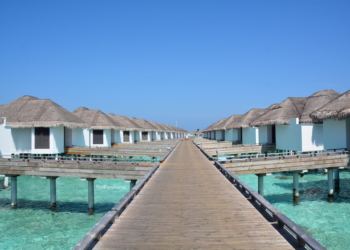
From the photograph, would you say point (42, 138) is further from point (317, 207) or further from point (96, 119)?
point (317, 207)

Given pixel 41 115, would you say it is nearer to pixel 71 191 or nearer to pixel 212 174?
pixel 71 191

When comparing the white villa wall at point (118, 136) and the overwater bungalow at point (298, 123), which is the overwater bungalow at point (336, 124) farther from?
the white villa wall at point (118, 136)

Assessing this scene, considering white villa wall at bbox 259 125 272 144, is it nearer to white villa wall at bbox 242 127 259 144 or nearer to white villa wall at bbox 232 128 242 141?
white villa wall at bbox 242 127 259 144

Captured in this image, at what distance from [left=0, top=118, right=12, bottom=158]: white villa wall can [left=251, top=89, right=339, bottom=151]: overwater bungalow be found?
67.5 feet

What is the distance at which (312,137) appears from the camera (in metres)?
19.2

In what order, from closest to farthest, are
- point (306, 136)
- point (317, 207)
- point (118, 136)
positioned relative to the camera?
1. point (317, 207)
2. point (306, 136)
3. point (118, 136)

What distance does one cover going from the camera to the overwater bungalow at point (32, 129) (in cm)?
2036

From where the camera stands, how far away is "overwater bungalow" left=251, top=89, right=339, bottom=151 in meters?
19.1

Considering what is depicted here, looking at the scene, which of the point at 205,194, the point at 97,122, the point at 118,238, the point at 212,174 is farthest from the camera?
the point at 97,122

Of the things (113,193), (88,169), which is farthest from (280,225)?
(113,193)

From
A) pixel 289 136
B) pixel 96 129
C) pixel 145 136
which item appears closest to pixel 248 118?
pixel 289 136

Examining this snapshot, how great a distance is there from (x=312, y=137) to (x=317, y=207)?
251 inches

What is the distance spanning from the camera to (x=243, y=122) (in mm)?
30688

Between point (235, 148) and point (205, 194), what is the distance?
15399mm
